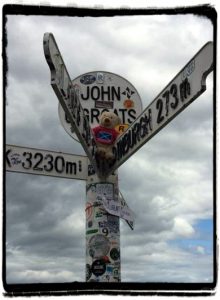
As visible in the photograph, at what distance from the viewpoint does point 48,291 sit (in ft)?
10.2

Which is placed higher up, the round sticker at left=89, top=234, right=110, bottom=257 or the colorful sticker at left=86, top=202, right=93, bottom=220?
the colorful sticker at left=86, top=202, right=93, bottom=220

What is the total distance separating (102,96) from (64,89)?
9.85 feet

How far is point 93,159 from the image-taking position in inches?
320

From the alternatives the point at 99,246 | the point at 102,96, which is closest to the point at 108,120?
the point at 102,96

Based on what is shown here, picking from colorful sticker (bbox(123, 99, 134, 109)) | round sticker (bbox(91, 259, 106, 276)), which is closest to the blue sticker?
colorful sticker (bbox(123, 99, 134, 109))

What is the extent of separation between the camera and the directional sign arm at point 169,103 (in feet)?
18.6

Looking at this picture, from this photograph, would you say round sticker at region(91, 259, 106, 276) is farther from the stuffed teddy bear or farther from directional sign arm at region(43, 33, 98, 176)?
directional sign arm at region(43, 33, 98, 176)

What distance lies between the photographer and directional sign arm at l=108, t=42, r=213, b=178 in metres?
5.67

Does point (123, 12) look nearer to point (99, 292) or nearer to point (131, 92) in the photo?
point (99, 292)

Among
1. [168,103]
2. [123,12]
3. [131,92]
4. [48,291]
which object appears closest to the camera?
[48,291]

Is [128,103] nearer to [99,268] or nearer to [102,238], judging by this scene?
[102,238]

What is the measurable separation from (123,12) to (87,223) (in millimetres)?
5103

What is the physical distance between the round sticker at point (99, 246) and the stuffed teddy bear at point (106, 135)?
4.09 feet

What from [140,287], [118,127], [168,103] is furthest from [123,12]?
[118,127]
